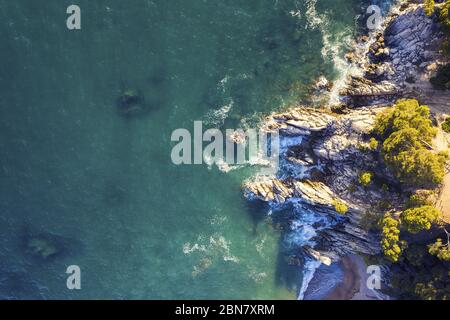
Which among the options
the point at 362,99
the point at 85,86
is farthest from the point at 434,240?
the point at 85,86

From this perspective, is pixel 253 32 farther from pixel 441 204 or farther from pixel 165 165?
pixel 441 204

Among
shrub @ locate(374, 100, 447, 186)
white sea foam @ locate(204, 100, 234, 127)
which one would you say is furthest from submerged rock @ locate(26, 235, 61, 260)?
shrub @ locate(374, 100, 447, 186)

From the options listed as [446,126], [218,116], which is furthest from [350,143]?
[218,116]

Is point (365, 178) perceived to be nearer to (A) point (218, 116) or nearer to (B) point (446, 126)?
(B) point (446, 126)

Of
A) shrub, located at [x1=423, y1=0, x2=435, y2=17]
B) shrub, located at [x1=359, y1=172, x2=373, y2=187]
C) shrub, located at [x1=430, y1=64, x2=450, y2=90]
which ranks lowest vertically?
shrub, located at [x1=359, y1=172, x2=373, y2=187]

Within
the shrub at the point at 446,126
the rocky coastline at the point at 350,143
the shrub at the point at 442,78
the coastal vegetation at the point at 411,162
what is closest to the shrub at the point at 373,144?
the coastal vegetation at the point at 411,162

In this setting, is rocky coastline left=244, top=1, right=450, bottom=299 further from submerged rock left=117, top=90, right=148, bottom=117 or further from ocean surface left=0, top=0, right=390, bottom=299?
submerged rock left=117, top=90, right=148, bottom=117
